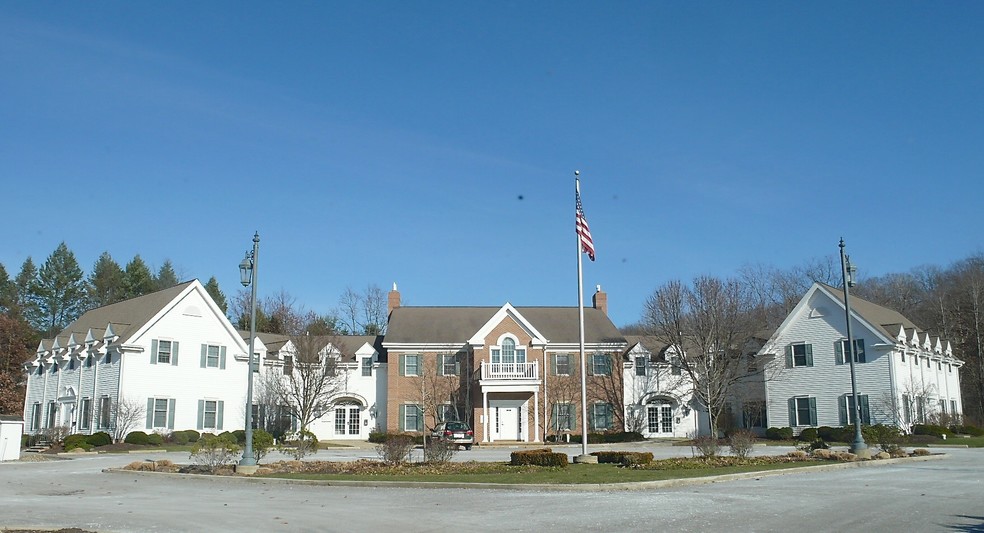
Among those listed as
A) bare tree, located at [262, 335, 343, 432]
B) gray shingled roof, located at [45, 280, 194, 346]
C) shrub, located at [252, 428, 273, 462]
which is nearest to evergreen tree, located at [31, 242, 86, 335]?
gray shingled roof, located at [45, 280, 194, 346]

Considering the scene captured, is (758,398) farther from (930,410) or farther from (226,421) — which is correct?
(226,421)

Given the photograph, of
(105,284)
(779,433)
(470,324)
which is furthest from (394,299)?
(105,284)

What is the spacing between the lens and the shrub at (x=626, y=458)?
22.8 meters

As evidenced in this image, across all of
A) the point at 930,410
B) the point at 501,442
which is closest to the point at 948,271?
the point at 930,410

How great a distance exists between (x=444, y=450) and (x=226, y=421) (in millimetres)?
27981

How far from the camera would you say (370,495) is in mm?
16734

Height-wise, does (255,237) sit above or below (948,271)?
below

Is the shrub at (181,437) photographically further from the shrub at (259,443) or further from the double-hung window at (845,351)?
the double-hung window at (845,351)

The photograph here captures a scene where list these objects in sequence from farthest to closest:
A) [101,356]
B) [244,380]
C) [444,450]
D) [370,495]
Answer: [244,380]
[101,356]
[444,450]
[370,495]

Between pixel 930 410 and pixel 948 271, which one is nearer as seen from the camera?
pixel 930 410

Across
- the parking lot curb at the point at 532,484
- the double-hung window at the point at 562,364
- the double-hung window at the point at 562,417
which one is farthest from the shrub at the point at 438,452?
the double-hung window at the point at 562,364

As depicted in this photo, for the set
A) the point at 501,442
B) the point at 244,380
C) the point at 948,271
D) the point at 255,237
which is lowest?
the point at 501,442

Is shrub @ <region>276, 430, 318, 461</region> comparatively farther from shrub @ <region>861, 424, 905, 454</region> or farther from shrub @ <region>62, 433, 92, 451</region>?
shrub @ <region>861, 424, 905, 454</region>

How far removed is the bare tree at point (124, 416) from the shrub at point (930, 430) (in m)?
39.8
